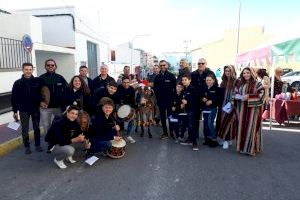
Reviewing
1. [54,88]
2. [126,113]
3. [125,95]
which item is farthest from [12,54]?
[126,113]

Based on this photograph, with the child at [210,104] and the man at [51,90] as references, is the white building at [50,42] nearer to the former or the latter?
the man at [51,90]

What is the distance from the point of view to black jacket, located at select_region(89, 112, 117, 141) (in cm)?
555

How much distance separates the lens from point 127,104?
6.83 metres

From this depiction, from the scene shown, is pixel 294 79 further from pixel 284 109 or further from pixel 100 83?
pixel 100 83

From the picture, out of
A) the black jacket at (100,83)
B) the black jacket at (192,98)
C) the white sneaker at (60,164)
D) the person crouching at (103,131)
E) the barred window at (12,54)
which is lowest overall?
the white sneaker at (60,164)

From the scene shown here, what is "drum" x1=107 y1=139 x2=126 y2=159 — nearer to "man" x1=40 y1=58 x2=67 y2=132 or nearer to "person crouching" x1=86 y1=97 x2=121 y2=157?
"person crouching" x1=86 y1=97 x2=121 y2=157

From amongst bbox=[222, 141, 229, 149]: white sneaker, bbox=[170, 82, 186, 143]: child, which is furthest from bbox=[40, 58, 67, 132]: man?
bbox=[222, 141, 229, 149]: white sneaker

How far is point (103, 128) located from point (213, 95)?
245cm

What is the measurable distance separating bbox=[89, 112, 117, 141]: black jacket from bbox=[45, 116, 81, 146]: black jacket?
0.44 meters

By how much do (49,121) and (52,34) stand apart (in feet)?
36.6

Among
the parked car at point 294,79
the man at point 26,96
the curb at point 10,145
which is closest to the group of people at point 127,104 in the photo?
the man at point 26,96

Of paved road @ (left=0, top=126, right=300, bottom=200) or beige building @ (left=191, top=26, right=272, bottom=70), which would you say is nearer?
paved road @ (left=0, top=126, right=300, bottom=200)

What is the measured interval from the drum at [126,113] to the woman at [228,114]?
2.07m

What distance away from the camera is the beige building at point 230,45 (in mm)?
46094
